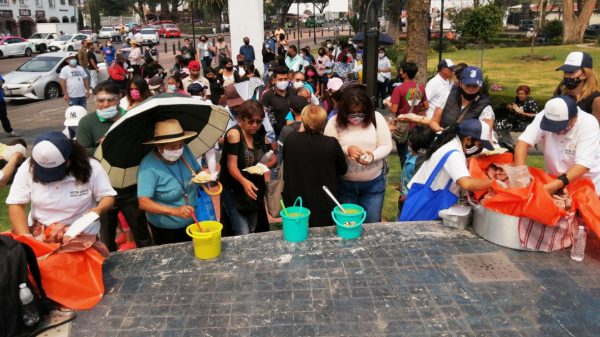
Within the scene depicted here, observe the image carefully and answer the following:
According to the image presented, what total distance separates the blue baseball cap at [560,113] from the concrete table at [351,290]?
101cm

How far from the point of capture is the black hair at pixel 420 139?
4.89 meters

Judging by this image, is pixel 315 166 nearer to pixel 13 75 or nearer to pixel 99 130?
pixel 99 130

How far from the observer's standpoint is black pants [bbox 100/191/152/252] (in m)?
4.44

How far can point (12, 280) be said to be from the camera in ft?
8.89

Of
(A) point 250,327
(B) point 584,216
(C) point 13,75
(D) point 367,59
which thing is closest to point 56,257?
(A) point 250,327

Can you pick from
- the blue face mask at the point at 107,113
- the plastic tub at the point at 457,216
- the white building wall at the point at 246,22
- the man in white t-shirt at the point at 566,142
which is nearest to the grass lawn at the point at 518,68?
the white building wall at the point at 246,22

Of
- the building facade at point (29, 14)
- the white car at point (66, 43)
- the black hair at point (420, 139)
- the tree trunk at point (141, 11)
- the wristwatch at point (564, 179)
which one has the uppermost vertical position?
the tree trunk at point (141, 11)

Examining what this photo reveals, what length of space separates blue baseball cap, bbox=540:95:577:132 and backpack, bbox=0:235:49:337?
3798 millimetres

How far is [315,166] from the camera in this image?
405 centimetres

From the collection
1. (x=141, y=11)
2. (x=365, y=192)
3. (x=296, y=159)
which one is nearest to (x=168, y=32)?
(x=141, y=11)

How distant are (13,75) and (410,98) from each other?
48.7ft

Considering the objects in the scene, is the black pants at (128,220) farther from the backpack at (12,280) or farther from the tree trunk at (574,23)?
the tree trunk at (574,23)

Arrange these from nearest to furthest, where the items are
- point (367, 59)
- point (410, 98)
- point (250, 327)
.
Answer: point (250, 327) → point (367, 59) → point (410, 98)

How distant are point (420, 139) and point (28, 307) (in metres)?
3.71
